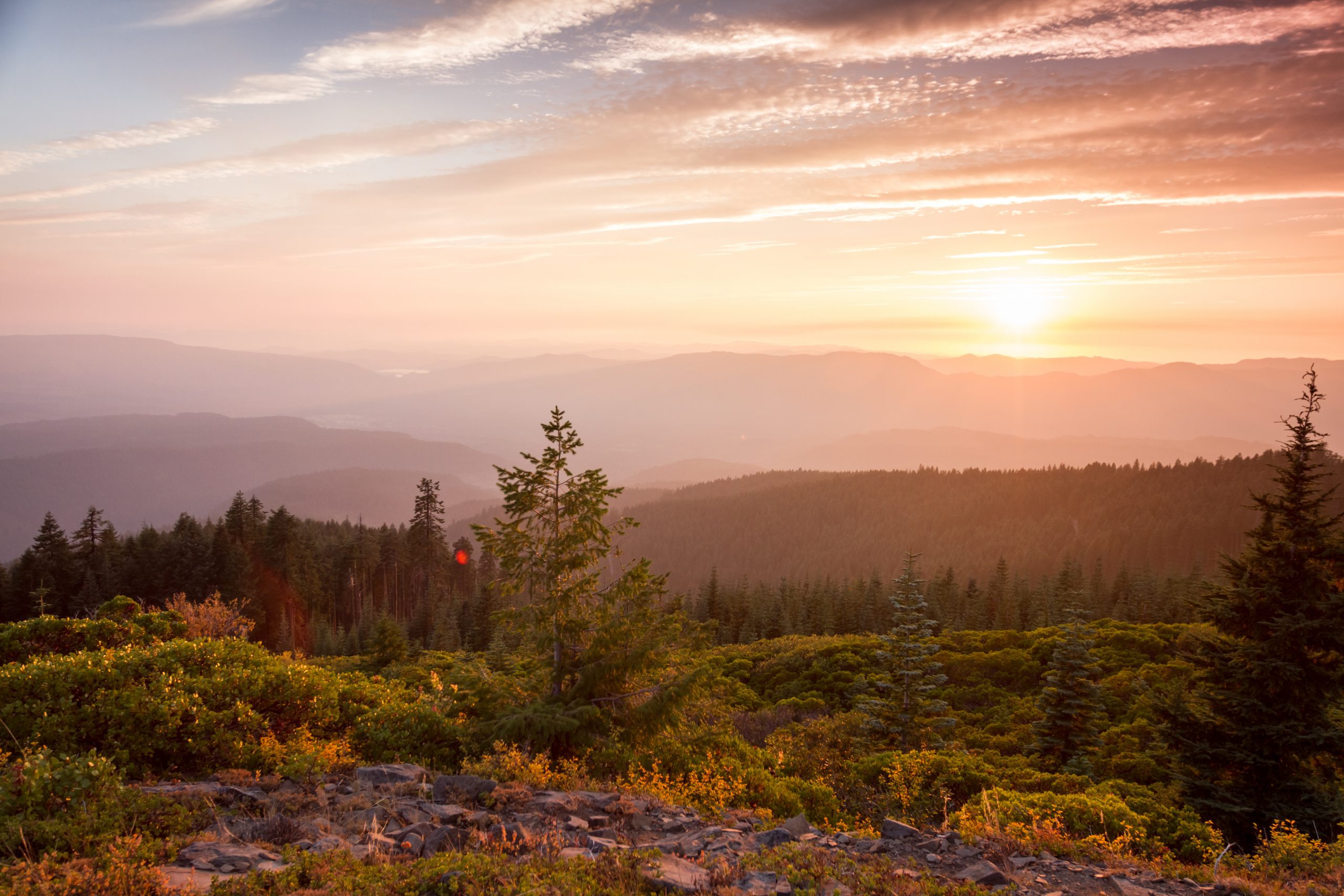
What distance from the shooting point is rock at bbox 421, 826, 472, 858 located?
29.1ft

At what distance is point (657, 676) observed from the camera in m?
15.8

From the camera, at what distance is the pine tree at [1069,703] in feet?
71.8

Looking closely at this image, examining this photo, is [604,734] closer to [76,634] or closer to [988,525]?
[76,634]

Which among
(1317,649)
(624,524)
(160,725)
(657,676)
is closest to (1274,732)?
(1317,649)

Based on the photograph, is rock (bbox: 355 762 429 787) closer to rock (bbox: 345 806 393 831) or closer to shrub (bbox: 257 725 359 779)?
shrub (bbox: 257 725 359 779)

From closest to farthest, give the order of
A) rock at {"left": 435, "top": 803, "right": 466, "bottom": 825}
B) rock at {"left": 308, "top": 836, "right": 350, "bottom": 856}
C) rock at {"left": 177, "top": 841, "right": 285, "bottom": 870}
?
rock at {"left": 177, "top": 841, "right": 285, "bottom": 870}
rock at {"left": 308, "top": 836, "right": 350, "bottom": 856}
rock at {"left": 435, "top": 803, "right": 466, "bottom": 825}

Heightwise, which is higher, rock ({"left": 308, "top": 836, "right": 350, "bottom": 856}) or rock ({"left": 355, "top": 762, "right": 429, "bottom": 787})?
rock ({"left": 308, "top": 836, "right": 350, "bottom": 856})

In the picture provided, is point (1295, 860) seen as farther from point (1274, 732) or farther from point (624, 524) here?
point (624, 524)

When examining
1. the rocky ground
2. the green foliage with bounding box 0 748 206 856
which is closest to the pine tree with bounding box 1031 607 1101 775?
the rocky ground

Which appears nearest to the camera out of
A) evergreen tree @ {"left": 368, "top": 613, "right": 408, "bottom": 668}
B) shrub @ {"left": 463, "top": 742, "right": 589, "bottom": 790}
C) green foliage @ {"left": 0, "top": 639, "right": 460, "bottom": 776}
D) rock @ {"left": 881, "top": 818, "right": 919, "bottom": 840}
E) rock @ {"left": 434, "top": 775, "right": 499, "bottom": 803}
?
rock @ {"left": 881, "top": 818, "right": 919, "bottom": 840}

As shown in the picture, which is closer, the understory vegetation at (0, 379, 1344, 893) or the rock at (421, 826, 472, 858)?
the understory vegetation at (0, 379, 1344, 893)

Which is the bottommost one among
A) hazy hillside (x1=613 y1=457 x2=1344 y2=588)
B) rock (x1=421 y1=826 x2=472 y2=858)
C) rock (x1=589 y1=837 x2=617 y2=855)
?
hazy hillside (x1=613 y1=457 x2=1344 y2=588)

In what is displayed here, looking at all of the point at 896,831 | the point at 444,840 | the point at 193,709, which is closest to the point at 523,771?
the point at 444,840

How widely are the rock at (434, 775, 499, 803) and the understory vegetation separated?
100 centimetres
